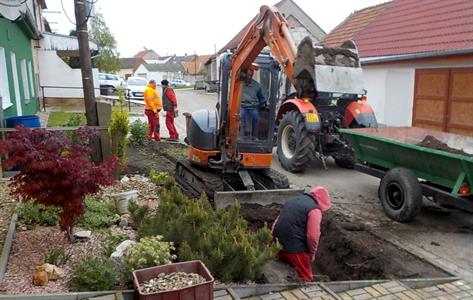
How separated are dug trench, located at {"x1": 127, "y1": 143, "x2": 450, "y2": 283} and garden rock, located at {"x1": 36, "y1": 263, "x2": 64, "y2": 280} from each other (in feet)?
6.32

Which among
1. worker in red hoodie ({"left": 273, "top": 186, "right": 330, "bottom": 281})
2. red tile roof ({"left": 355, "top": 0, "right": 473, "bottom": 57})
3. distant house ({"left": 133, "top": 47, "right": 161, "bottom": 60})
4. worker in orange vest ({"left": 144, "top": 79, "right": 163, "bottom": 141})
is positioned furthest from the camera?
distant house ({"left": 133, "top": 47, "right": 161, "bottom": 60})

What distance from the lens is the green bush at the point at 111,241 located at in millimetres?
4141

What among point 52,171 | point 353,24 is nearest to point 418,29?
point 353,24

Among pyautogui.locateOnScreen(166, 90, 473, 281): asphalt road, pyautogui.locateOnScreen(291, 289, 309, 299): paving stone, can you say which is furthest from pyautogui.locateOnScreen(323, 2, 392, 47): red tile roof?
pyautogui.locateOnScreen(291, 289, 309, 299): paving stone

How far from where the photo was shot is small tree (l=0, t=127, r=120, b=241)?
374cm

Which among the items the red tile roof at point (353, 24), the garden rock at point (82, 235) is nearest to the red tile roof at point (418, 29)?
the red tile roof at point (353, 24)

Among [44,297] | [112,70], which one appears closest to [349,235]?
[44,297]

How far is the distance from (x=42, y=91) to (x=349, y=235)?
20.0 meters

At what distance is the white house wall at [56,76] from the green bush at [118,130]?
1665 cm

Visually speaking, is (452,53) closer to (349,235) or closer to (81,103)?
(349,235)

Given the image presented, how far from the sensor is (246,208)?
606cm

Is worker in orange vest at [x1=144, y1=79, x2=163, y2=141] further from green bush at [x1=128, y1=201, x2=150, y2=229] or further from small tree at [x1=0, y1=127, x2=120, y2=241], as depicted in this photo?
small tree at [x1=0, y1=127, x2=120, y2=241]

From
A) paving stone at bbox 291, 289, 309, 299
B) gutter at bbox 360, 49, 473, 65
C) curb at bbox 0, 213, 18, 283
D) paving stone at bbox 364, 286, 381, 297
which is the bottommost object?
paving stone at bbox 364, 286, 381, 297

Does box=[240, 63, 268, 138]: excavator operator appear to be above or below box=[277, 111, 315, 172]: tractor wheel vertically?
above
